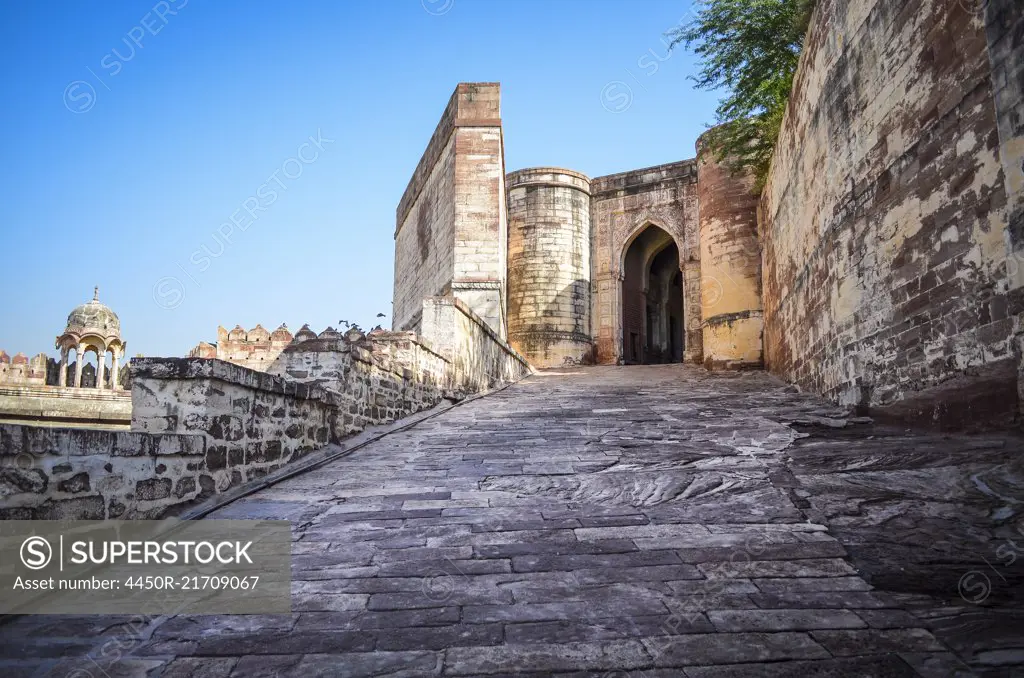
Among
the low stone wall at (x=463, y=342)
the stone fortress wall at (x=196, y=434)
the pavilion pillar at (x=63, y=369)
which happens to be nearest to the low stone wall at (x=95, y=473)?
the stone fortress wall at (x=196, y=434)

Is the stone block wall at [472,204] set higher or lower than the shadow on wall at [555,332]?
higher

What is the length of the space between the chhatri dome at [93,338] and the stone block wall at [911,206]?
20.6 meters

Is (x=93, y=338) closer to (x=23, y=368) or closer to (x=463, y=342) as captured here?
(x=23, y=368)

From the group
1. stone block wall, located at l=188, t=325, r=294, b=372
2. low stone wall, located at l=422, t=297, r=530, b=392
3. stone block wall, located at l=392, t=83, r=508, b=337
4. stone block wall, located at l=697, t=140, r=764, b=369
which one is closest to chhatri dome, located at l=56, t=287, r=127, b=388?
stone block wall, located at l=188, t=325, r=294, b=372

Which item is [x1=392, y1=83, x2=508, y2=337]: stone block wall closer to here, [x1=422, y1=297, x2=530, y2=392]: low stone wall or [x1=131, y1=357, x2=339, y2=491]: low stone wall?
[x1=422, y1=297, x2=530, y2=392]: low stone wall

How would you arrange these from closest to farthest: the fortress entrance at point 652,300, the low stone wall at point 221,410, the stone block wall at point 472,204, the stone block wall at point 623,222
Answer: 1. the low stone wall at point 221,410
2. the stone block wall at point 472,204
3. the stone block wall at point 623,222
4. the fortress entrance at point 652,300

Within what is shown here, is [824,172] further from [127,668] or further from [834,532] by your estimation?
[127,668]

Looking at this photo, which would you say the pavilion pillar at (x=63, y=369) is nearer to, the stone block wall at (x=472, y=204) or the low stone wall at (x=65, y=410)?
the stone block wall at (x=472, y=204)

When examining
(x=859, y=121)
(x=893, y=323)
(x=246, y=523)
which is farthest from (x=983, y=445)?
(x=246, y=523)

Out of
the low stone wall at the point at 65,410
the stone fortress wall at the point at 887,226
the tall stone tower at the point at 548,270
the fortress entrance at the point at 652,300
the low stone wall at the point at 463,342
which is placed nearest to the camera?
the stone fortress wall at the point at 887,226

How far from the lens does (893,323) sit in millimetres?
5695

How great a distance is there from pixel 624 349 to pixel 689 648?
68.5 feet

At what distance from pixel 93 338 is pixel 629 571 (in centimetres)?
2241

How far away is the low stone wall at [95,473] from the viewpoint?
2635 millimetres
